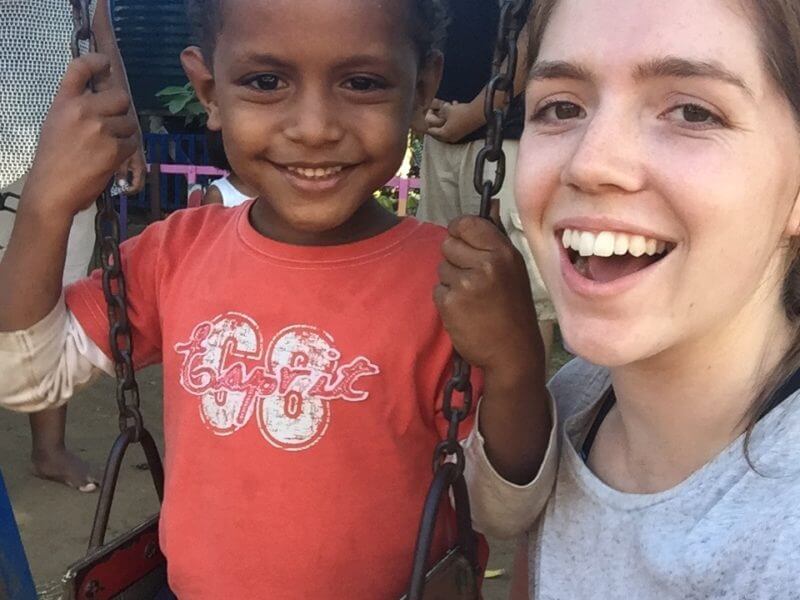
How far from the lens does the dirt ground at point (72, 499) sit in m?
2.72

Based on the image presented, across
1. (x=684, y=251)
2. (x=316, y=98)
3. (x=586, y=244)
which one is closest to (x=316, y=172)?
(x=316, y=98)

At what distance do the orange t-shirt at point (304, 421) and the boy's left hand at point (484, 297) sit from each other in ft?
0.45

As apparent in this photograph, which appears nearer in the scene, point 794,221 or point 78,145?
point 794,221

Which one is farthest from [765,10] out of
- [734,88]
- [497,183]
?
[497,183]

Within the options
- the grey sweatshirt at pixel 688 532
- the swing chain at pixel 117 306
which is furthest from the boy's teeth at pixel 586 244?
the swing chain at pixel 117 306

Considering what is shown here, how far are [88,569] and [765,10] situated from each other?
1141mm

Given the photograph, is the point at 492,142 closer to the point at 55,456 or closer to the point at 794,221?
the point at 794,221

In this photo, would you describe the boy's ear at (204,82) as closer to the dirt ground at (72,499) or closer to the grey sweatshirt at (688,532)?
the grey sweatshirt at (688,532)

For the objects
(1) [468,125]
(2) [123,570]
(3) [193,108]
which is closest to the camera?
(2) [123,570]

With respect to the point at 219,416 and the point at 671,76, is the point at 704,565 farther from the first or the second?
the point at 219,416

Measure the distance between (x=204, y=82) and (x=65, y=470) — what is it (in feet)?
6.76

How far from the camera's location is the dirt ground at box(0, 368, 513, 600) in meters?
2.72

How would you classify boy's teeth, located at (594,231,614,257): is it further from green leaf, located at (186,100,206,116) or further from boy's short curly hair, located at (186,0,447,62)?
green leaf, located at (186,100,206,116)

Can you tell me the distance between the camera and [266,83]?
1.33 metres
